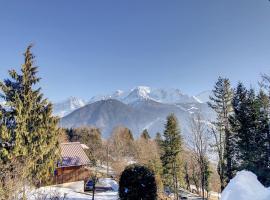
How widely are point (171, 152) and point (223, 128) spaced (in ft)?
37.0

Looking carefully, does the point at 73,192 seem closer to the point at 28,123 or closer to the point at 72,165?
the point at 72,165

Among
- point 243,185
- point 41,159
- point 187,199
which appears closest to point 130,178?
point 41,159

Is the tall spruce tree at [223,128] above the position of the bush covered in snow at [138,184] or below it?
above

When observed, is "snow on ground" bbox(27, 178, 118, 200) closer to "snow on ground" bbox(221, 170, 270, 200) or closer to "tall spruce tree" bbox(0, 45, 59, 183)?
"tall spruce tree" bbox(0, 45, 59, 183)

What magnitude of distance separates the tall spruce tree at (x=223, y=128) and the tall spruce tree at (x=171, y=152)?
8.71m

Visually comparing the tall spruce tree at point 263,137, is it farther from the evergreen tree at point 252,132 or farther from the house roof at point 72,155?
the house roof at point 72,155

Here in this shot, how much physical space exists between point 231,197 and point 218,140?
2676 cm

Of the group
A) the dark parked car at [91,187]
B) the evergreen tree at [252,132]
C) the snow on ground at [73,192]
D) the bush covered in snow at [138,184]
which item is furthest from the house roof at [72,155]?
the evergreen tree at [252,132]

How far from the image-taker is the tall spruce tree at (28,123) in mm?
21281

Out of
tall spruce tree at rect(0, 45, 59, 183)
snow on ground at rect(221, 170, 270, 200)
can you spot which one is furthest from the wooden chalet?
snow on ground at rect(221, 170, 270, 200)

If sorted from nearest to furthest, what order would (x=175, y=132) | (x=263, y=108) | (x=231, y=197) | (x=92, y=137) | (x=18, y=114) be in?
(x=231, y=197) < (x=18, y=114) < (x=263, y=108) < (x=175, y=132) < (x=92, y=137)

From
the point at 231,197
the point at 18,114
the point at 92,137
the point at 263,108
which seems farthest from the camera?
the point at 92,137

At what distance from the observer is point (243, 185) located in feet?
10.1

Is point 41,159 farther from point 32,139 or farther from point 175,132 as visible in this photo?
point 175,132
